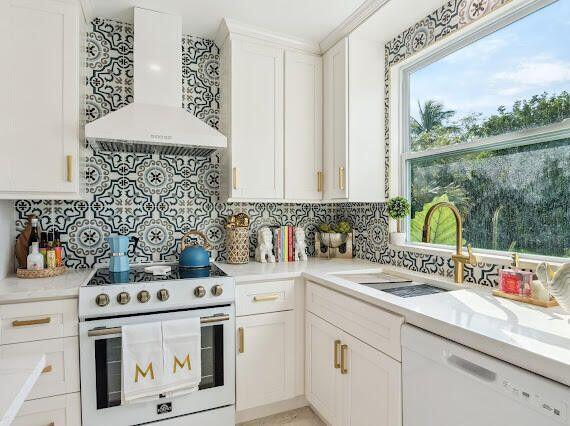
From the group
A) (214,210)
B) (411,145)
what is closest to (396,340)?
(411,145)

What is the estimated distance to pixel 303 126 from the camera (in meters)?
2.60

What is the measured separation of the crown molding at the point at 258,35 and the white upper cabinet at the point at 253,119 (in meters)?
0.05

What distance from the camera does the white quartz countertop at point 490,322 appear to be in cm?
95

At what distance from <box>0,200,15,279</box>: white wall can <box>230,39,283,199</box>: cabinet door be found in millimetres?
1329

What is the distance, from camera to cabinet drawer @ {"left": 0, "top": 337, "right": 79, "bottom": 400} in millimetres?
1658

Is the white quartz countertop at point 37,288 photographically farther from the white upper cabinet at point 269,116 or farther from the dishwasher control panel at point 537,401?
the dishwasher control panel at point 537,401

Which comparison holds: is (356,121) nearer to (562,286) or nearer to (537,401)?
(562,286)

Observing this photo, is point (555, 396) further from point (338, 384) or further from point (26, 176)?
point (26, 176)

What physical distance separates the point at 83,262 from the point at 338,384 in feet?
5.92

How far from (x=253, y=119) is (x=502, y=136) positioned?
1.52 m

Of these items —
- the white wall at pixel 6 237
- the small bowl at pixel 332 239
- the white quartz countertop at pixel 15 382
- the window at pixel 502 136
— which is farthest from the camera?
the small bowl at pixel 332 239

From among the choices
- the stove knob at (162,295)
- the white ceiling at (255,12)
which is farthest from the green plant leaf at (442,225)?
the stove knob at (162,295)

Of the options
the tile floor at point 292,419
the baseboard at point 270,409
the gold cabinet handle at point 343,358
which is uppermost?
the gold cabinet handle at point 343,358

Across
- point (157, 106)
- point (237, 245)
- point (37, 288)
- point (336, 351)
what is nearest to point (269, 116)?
point (157, 106)
